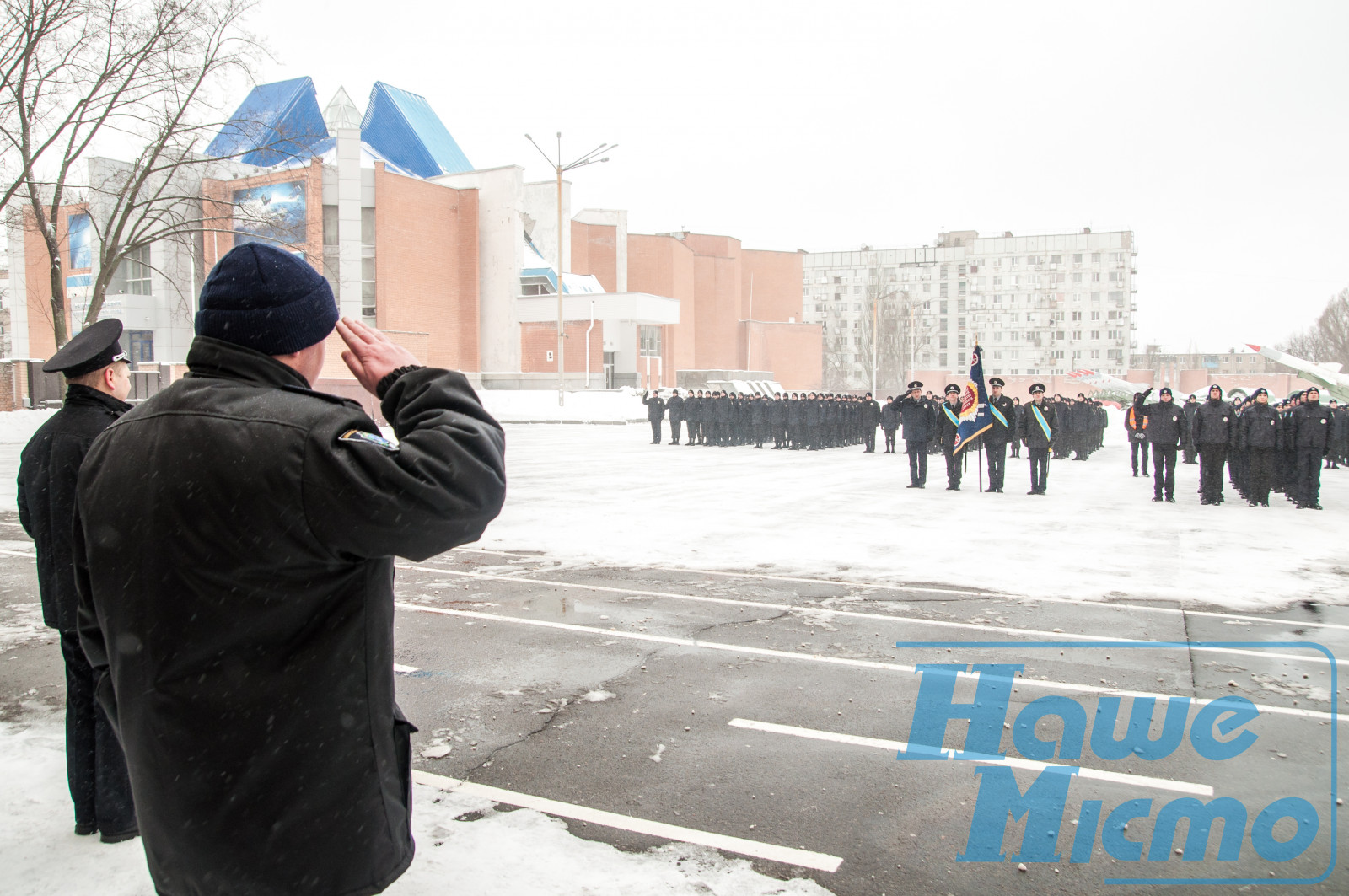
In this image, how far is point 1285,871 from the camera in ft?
11.5

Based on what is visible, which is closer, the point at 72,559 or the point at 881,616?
the point at 72,559

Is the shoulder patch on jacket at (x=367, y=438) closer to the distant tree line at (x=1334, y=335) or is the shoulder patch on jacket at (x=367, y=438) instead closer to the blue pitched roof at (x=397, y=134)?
the blue pitched roof at (x=397, y=134)

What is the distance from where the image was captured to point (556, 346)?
193 ft

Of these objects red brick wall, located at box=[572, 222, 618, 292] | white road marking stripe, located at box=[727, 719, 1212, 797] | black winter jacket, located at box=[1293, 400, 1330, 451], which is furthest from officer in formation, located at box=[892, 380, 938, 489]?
red brick wall, located at box=[572, 222, 618, 292]

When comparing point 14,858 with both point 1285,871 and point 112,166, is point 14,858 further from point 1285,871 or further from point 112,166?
point 112,166

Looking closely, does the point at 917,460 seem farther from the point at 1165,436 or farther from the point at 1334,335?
the point at 1334,335

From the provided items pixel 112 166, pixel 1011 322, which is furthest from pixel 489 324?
pixel 1011 322

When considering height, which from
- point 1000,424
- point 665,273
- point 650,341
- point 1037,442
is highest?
point 665,273

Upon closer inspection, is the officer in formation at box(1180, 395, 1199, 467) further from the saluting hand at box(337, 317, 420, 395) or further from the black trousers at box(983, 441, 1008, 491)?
the saluting hand at box(337, 317, 420, 395)

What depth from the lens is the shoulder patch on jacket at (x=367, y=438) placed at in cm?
175

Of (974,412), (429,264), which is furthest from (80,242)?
(974,412)

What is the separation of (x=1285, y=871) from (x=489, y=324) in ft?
176

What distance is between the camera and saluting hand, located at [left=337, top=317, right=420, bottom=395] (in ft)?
6.64

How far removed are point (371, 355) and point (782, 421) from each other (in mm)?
26854
